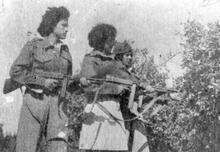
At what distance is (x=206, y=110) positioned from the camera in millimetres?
6043

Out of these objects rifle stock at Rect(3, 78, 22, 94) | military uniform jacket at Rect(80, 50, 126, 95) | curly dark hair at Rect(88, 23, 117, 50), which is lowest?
rifle stock at Rect(3, 78, 22, 94)

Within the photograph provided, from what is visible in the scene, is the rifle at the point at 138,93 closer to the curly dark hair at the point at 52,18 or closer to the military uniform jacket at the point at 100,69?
the military uniform jacket at the point at 100,69

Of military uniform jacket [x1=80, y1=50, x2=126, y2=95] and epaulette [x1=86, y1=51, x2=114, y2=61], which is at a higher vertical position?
epaulette [x1=86, y1=51, x2=114, y2=61]

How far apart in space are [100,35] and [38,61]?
104cm

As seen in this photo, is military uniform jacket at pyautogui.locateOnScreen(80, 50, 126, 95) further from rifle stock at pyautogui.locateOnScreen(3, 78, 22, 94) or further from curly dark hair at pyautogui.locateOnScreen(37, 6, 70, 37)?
rifle stock at pyautogui.locateOnScreen(3, 78, 22, 94)

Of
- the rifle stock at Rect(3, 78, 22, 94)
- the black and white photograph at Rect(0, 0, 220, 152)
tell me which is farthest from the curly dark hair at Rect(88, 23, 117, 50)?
A: the rifle stock at Rect(3, 78, 22, 94)

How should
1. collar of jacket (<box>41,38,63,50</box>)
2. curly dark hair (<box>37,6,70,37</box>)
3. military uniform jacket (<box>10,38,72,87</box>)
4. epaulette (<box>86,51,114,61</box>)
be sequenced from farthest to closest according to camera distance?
1. epaulette (<box>86,51,114,61</box>)
2. curly dark hair (<box>37,6,70,37</box>)
3. collar of jacket (<box>41,38,63,50</box>)
4. military uniform jacket (<box>10,38,72,87</box>)

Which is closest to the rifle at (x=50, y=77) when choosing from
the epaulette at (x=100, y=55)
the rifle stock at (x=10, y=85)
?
the rifle stock at (x=10, y=85)

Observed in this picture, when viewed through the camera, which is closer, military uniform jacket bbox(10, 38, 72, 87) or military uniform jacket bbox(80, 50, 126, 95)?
military uniform jacket bbox(10, 38, 72, 87)

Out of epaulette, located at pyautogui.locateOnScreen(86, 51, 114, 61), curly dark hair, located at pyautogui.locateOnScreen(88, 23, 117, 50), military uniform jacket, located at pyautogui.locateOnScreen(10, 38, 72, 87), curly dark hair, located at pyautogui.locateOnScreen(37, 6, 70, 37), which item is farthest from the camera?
curly dark hair, located at pyautogui.locateOnScreen(88, 23, 117, 50)

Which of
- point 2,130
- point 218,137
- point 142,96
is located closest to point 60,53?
point 142,96

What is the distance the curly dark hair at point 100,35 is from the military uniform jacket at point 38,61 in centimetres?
55

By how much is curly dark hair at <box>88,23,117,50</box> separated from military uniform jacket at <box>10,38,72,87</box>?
546 millimetres

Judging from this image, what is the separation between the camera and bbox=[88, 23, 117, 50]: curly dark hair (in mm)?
4793
